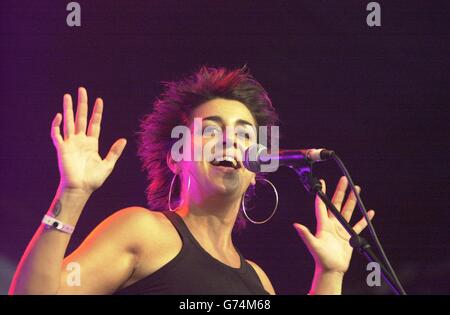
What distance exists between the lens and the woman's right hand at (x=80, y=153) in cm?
230

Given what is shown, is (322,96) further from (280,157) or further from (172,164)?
(280,157)

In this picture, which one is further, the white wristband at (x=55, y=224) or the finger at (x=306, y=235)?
the finger at (x=306, y=235)

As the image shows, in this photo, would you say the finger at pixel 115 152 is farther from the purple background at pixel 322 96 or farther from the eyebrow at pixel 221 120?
the purple background at pixel 322 96

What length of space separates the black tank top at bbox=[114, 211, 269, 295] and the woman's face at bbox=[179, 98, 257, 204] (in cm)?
23

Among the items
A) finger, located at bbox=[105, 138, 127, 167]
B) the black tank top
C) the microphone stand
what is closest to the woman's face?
the black tank top

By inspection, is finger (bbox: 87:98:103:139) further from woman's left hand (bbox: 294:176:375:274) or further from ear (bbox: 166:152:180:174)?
woman's left hand (bbox: 294:176:375:274)

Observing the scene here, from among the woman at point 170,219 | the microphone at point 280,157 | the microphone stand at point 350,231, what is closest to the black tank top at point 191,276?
the woman at point 170,219

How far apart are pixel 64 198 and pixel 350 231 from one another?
1.09m

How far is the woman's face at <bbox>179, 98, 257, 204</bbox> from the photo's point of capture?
3037mm

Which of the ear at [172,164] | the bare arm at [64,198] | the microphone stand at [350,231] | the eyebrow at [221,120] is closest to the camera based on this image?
the bare arm at [64,198]

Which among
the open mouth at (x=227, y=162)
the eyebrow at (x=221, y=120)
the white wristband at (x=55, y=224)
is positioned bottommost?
the white wristband at (x=55, y=224)

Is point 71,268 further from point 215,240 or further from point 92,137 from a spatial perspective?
point 215,240

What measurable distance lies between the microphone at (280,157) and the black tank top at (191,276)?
46 centimetres
